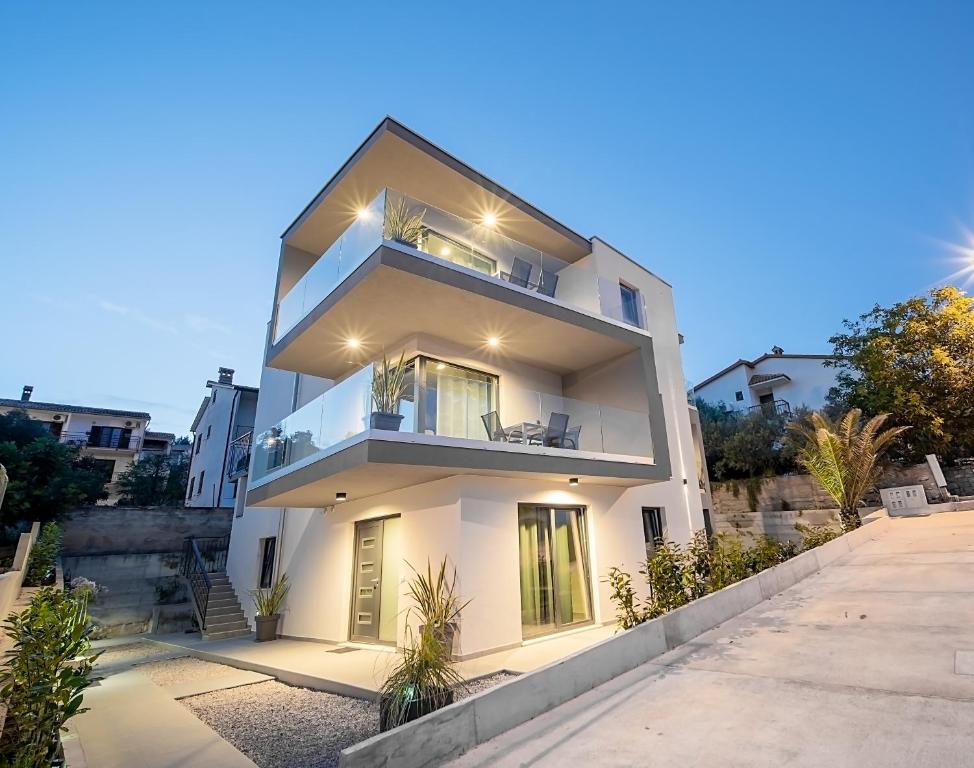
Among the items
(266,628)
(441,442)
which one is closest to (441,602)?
(441,442)

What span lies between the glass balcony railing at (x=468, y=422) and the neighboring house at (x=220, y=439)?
10798mm

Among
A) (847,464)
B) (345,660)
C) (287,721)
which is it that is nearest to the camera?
(287,721)

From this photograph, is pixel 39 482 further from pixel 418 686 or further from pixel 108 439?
pixel 108 439

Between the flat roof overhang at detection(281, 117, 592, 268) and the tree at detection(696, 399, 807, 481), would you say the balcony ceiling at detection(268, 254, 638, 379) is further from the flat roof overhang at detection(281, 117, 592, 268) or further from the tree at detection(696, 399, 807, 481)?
the tree at detection(696, 399, 807, 481)

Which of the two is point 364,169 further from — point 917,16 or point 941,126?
point 941,126

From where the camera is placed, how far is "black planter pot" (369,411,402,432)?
6.75 meters

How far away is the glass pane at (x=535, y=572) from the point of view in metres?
8.13

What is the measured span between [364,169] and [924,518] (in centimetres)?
1829

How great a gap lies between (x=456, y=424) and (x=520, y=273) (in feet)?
13.1

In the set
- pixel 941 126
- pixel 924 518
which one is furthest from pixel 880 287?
pixel 924 518

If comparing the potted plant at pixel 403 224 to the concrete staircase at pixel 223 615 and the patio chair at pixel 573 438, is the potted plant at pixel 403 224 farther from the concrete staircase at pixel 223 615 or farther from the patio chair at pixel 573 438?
the concrete staircase at pixel 223 615

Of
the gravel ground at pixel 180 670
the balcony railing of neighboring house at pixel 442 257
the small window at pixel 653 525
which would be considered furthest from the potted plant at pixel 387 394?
the small window at pixel 653 525

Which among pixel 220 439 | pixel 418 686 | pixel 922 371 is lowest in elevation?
pixel 418 686

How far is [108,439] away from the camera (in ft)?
101
